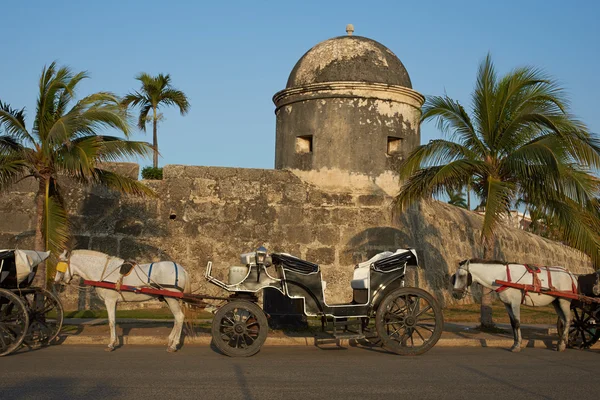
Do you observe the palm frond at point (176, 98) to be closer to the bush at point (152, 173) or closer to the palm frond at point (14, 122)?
the bush at point (152, 173)

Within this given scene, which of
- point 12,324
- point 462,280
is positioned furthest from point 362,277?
point 12,324

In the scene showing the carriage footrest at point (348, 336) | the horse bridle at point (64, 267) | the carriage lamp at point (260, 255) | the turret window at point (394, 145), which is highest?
the turret window at point (394, 145)

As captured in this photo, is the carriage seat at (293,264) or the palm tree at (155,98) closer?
the carriage seat at (293,264)

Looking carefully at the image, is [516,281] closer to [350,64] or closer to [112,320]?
[112,320]

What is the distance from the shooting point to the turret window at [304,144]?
17.7 m

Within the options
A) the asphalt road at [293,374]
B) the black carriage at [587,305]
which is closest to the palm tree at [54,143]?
the asphalt road at [293,374]

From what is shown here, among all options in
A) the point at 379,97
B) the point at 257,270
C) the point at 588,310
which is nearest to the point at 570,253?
the point at 379,97

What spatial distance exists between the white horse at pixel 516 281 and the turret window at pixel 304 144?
22.7ft

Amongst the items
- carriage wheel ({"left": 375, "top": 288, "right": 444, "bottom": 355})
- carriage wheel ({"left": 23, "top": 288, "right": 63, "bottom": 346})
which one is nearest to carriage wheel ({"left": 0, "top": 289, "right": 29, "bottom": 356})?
carriage wheel ({"left": 23, "top": 288, "right": 63, "bottom": 346})

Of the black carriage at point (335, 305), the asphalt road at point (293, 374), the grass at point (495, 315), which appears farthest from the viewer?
the grass at point (495, 315)

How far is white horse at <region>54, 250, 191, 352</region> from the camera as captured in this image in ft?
35.8

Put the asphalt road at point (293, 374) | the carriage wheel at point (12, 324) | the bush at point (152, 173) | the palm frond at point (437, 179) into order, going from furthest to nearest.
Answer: the bush at point (152, 173) → the palm frond at point (437, 179) → the carriage wheel at point (12, 324) → the asphalt road at point (293, 374)

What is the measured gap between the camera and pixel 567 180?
44.2 feet

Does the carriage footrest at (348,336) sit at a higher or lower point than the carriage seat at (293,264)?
lower
